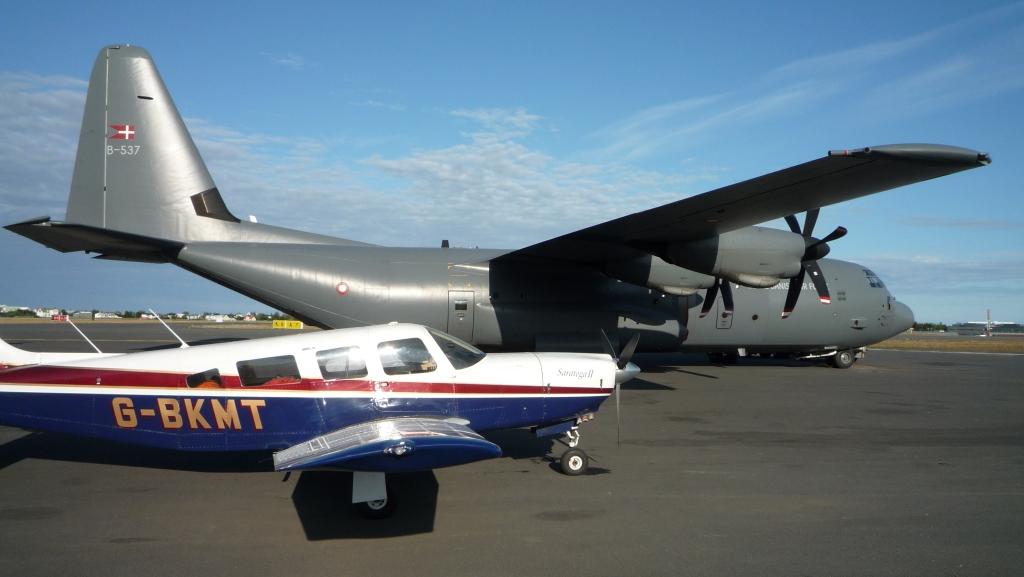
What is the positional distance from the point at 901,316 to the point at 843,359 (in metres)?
2.43

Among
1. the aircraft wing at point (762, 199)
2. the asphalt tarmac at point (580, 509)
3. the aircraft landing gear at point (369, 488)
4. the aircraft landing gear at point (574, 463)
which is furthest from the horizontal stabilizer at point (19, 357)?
the aircraft wing at point (762, 199)

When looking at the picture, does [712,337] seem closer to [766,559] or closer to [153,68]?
[766,559]

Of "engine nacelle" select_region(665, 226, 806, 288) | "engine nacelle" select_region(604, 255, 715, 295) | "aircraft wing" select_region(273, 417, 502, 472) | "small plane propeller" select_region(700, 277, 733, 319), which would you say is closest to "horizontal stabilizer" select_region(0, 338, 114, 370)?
"aircraft wing" select_region(273, 417, 502, 472)

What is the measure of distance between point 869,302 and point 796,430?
12407 millimetres

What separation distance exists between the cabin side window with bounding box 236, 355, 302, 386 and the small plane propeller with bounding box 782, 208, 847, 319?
10.8 meters

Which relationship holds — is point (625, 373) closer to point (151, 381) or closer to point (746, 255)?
point (151, 381)

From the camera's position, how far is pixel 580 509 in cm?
711

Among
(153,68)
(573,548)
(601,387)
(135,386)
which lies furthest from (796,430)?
(153,68)

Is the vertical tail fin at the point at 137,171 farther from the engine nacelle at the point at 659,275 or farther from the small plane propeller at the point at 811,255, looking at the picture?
the small plane propeller at the point at 811,255

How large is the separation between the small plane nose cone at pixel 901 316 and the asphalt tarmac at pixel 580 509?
11.4 meters

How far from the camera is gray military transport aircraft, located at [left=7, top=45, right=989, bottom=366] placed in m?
14.0

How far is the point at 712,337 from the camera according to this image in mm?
19422

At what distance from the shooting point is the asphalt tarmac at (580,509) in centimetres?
563

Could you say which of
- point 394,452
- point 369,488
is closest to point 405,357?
point 369,488
